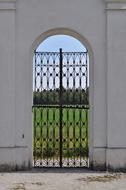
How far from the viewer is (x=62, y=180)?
9188 mm

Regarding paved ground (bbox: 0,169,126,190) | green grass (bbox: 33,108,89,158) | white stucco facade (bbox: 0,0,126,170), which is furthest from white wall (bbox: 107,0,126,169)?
green grass (bbox: 33,108,89,158)

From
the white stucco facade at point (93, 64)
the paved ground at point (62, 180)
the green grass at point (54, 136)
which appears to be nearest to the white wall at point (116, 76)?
the white stucco facade at point (93, 64)

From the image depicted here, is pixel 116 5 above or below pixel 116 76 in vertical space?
above

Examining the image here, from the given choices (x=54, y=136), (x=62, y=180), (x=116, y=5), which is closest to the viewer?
(x=62, y=180)

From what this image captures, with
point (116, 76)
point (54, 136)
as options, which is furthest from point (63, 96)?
point (116, 76)

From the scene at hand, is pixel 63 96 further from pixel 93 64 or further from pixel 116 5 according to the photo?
pixel 116 5

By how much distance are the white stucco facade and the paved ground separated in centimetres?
52

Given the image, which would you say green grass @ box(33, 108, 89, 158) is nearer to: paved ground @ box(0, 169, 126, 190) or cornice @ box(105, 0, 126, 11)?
paved ground @ box(0, 169, 126, 190)

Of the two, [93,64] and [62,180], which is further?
[93,64]

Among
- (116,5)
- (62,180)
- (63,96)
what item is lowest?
(62,180)

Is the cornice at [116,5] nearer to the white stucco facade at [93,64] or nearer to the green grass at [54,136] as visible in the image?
the white stucco facade at [93,64]

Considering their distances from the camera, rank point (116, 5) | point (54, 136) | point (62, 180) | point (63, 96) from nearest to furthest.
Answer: point (62, 180)
point (116, 5)
point (63, 96)
point (54, 136)

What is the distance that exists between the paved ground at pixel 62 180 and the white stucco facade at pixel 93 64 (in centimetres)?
52

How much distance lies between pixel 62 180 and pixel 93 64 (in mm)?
2942
